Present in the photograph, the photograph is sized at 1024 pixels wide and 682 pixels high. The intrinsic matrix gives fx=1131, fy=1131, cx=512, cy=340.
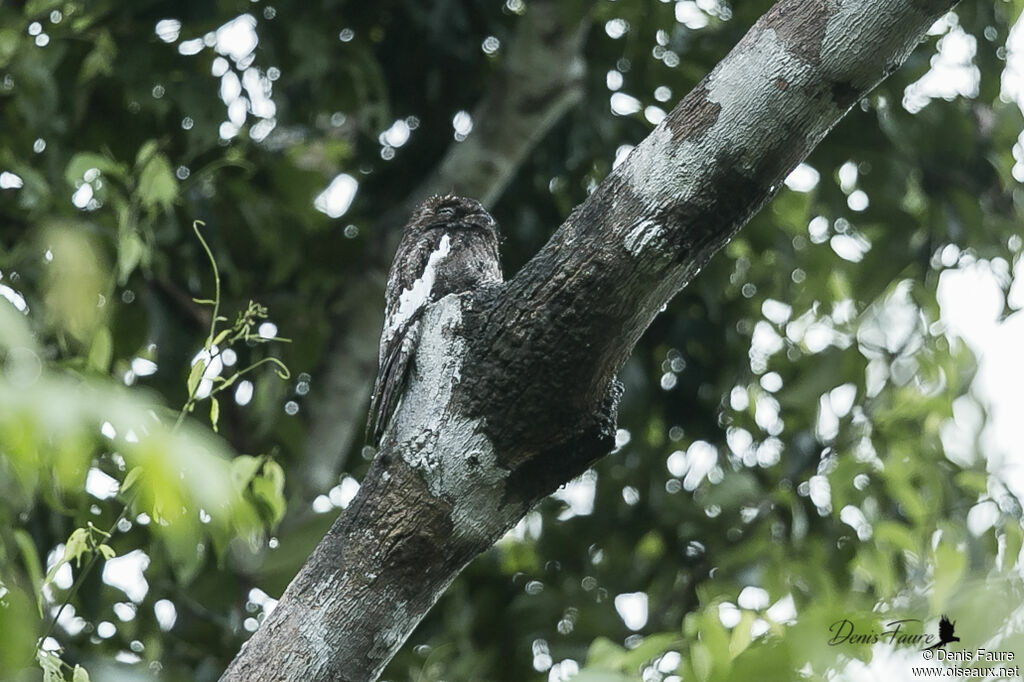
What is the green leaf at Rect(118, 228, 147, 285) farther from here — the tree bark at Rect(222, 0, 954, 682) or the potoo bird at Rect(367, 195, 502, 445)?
the tree bark at Rect(222, 0, 954, 682)

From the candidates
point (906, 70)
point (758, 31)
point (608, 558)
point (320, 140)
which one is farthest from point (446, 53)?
point (758, 31)

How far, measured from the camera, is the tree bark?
1.42m

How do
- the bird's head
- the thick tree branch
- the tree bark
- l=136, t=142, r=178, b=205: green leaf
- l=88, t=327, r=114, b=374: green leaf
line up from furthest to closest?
the thick tree branch
l=136, t=142, r=178, b=205: green leaf
the bird's head
l=88, t=327, r=114, b=374: green leaf
the tree bark

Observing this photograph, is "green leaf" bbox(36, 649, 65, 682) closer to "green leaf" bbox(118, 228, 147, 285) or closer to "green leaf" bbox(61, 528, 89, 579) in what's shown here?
A: "green leaf" bbox(61, 528, 89, 579)

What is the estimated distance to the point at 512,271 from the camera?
3307mm

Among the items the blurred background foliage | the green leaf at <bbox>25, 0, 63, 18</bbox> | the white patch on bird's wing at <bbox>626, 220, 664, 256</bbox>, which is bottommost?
the blurred background foliage

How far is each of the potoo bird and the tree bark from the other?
18 centimetres

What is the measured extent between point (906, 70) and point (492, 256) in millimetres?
1493

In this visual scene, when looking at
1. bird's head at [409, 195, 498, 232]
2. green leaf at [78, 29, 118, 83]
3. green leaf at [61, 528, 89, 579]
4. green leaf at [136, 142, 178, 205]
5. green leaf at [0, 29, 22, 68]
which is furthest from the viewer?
green leaf at [78, 29, 118, 83]

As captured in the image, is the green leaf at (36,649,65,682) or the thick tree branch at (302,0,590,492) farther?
the thick tree branch at (302,0,590,492)

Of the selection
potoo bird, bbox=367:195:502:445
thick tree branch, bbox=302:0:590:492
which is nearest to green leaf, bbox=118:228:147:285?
potoo bird, bbox=367:195:502:445

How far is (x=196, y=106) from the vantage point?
2744mm

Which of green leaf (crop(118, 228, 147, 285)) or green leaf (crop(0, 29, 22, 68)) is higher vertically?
green leaf (crop(0, 29, 22, 68))

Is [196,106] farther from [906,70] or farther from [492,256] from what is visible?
[906,70]
